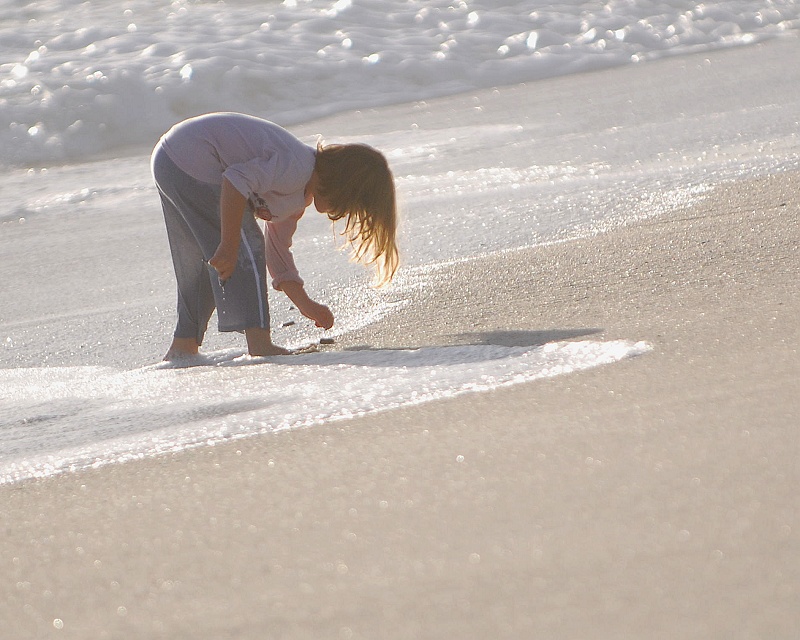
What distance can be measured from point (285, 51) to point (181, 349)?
6243mm

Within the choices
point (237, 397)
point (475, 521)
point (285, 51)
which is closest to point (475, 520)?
point (475, 521)

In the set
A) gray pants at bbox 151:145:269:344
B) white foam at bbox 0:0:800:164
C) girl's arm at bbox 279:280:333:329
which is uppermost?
gray pants at bbox 151:145:269:344

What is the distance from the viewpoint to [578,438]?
1.49m

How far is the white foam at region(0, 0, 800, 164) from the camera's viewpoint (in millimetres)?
7297

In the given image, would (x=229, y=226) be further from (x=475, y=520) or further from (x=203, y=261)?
(x=475, y=520)

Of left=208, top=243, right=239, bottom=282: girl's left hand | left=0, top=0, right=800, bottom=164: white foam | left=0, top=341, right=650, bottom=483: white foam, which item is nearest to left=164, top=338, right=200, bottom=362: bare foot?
left=208, top=243, right=239, bottom=282: girl's left hand

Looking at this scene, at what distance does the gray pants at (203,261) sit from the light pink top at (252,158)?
0.05 m

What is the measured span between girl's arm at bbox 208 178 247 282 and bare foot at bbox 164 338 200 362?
23 centimetres

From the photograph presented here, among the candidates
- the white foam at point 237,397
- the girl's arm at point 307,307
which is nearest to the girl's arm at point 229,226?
the girl's arm at point 307,307

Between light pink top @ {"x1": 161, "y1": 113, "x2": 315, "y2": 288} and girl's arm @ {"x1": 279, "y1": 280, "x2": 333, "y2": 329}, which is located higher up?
light pink top @ {"x1": 161, "y1": 113, "x2": 315, "y2": 288}

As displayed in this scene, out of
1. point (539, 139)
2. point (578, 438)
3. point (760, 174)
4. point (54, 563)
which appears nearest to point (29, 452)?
point (54, 563)

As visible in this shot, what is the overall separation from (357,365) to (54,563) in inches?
37.8

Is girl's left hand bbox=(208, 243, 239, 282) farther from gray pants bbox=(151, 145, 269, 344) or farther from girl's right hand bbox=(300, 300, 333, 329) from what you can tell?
girl's right hand bbox=(300, 300, 333, 329)

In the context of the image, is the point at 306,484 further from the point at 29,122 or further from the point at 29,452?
the point at 29,122
